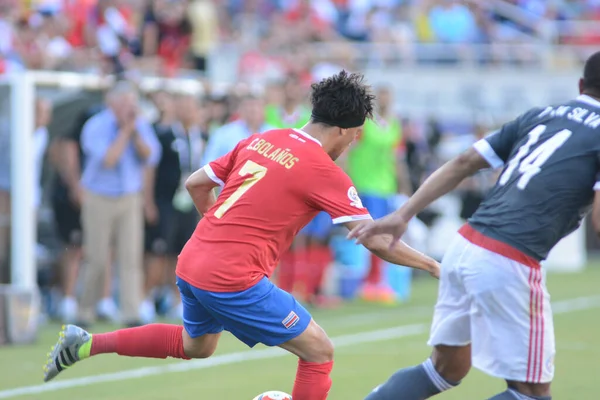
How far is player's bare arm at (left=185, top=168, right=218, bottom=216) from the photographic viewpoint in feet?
21.1

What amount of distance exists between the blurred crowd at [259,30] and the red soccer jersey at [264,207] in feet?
26.6

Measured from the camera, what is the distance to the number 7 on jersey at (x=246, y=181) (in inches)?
234

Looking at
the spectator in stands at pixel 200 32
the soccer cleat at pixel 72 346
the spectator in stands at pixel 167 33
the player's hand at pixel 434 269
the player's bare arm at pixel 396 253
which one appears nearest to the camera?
the player's bare arm at pixel 396 253

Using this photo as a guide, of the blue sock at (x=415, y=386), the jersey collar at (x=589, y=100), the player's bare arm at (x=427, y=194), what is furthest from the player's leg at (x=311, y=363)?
the jersey collar at (x=589, y=100)

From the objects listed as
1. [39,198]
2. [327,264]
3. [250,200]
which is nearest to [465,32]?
[327,264]

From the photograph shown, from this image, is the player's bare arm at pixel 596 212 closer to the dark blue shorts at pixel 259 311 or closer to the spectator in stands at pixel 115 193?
the dark blue shorts at pixel 259 311

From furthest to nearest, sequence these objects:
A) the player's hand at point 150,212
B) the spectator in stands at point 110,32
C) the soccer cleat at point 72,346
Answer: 1. the spectator in stands at point 110,32
2. the player's hand at point 150,212
3. the soccer cleat at point 72,346

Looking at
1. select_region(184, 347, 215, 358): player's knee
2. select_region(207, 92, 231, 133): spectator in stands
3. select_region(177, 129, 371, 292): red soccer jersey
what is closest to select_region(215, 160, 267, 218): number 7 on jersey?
select_region(177, 129, 371, 292): red soccer jersey

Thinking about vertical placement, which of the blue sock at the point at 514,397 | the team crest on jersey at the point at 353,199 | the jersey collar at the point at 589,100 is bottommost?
the blue sock at the point at 514,397

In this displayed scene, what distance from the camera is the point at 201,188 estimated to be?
6.51 m

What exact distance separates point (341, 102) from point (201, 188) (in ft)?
3.32

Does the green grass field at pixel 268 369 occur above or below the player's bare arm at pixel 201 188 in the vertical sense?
below

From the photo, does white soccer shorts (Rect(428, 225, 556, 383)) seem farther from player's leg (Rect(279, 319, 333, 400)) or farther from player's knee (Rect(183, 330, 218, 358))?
player's knee (Rect(183, 330, 218, 358))

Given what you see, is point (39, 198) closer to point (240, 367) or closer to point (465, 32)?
point (240, 367)
